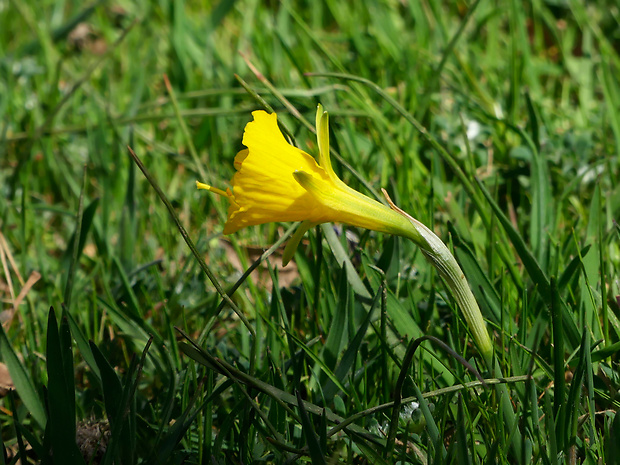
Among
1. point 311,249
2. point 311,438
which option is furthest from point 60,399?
point 311,249

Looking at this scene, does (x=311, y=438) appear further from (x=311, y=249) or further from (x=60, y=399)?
(x=311, y=249)

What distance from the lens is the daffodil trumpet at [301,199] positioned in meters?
1.14

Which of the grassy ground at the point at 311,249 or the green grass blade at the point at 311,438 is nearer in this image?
the green grass blade at the point at 311,438

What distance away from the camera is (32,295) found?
1984mm

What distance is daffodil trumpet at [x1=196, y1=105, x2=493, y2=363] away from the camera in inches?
45.0

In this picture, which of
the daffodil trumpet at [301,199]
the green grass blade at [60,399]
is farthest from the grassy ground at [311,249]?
the daffodil trumpet at [301,199]

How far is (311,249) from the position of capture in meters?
1.68

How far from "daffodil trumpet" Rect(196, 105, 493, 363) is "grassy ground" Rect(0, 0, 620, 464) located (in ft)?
0.50

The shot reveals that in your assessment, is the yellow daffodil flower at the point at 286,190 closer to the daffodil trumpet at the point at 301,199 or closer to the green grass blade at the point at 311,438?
the daffodil trumpet at the point at 301,199

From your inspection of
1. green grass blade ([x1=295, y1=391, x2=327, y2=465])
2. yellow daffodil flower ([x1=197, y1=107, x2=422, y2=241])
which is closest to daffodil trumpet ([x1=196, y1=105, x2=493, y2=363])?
yellow daffodil flower ([x1=197, y1=107, x2=422, y2=241])

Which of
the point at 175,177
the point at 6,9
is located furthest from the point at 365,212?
the point at 6,9

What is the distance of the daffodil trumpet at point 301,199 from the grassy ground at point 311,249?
6.0 inches

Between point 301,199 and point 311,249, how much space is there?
53 centimetres

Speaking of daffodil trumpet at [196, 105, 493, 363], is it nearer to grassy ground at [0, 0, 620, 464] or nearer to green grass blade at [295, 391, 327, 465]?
grassy ground at [0, 0, 620, 464]
